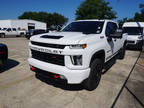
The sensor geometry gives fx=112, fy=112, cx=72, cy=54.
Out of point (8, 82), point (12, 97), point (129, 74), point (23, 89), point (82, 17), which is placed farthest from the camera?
point (82, 17)

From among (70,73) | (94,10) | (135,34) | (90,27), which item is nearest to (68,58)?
(70,73)

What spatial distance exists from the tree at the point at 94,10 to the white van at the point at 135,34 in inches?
906

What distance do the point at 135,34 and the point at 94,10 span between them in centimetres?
2725

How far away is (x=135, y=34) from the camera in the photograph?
29.9 ft

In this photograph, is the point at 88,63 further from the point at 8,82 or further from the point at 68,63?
the point at 8,82

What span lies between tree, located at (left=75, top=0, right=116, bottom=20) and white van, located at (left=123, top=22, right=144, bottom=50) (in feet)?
75.5

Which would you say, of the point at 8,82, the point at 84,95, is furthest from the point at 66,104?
the point at 8,82

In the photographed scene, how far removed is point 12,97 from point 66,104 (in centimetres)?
135

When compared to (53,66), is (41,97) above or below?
below

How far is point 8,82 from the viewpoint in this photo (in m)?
3.49

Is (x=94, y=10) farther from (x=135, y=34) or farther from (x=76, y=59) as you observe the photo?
(x=76, y=59)

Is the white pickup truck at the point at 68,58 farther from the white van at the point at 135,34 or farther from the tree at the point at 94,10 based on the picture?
the tree at the point at 94,10

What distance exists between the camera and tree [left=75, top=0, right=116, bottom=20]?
3359 centimetres

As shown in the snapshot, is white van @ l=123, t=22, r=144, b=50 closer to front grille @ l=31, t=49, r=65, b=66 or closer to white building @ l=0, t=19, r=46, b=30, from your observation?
front grille @ l=31, t=49, r=65, b=66
